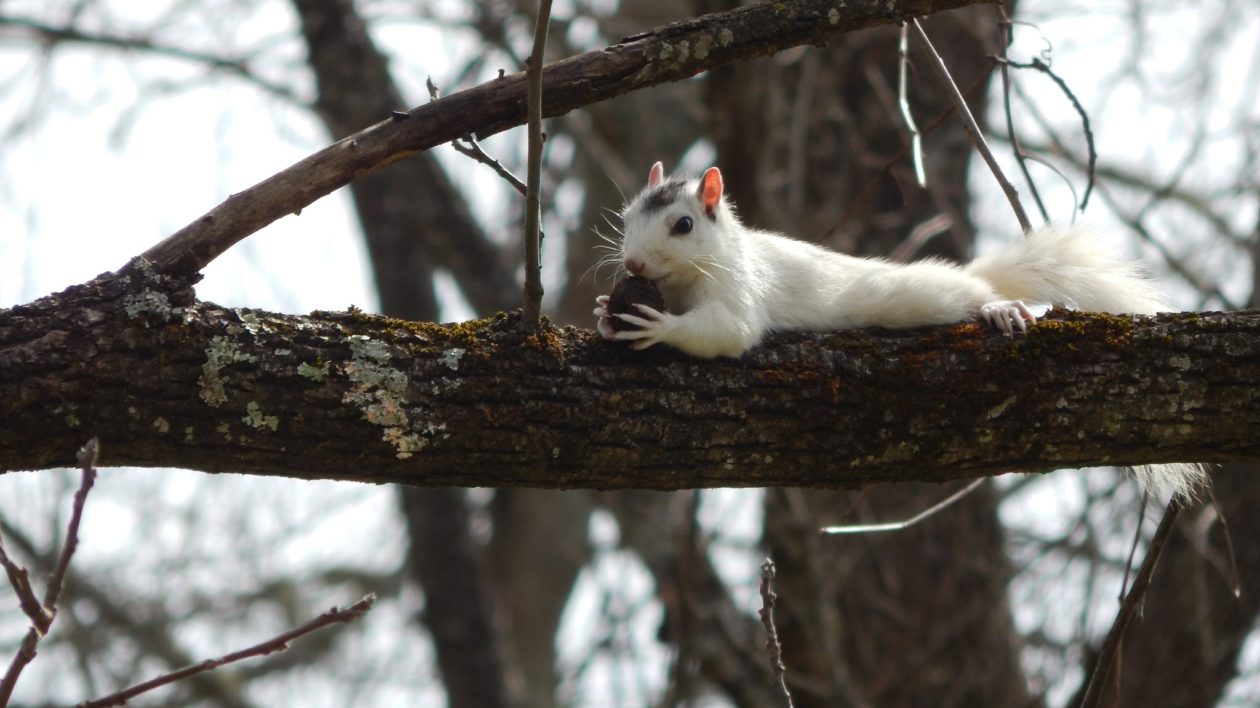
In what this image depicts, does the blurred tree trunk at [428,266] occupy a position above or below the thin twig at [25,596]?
above

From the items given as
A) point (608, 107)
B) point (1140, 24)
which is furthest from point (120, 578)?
point (1140, 24)

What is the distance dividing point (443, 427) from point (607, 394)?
382 millimetres

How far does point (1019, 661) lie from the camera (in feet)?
22.3

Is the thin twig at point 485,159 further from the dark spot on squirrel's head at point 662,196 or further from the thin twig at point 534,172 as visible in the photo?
the dark spot on squirrel's head at point 662,196

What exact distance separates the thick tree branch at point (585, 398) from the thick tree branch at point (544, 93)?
20cm

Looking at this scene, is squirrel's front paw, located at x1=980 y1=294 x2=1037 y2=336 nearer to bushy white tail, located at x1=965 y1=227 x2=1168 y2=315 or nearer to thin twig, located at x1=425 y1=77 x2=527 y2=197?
bushy white tail, located at x1=965 y1=227 x2=1168 y2=315

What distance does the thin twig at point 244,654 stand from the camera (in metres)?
1.61

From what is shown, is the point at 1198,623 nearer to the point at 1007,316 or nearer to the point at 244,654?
the point at 1007,316

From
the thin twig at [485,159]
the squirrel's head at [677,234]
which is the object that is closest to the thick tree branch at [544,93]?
the thin twig at [485,159]

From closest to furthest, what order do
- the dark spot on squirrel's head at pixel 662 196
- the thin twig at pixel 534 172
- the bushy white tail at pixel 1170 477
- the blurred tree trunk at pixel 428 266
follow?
1. the thin twig at pixel 534 172
2. the bushy white tail at pixel 1170 477
3. the dark spot on squirrel's head at pixel 662 196
4. the blurred tree trunk at pixel 428 266

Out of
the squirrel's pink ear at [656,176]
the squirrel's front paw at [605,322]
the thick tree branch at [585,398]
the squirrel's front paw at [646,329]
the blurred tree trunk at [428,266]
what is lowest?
the thick tree branch at [585,398]

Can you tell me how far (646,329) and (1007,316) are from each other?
95 cm

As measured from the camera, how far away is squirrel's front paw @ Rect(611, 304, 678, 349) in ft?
9.40

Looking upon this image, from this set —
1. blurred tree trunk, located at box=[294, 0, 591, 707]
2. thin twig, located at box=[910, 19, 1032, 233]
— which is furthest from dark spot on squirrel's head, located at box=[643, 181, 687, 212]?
blurred tree trunk, located at box=[294, 0, 591, 707]
